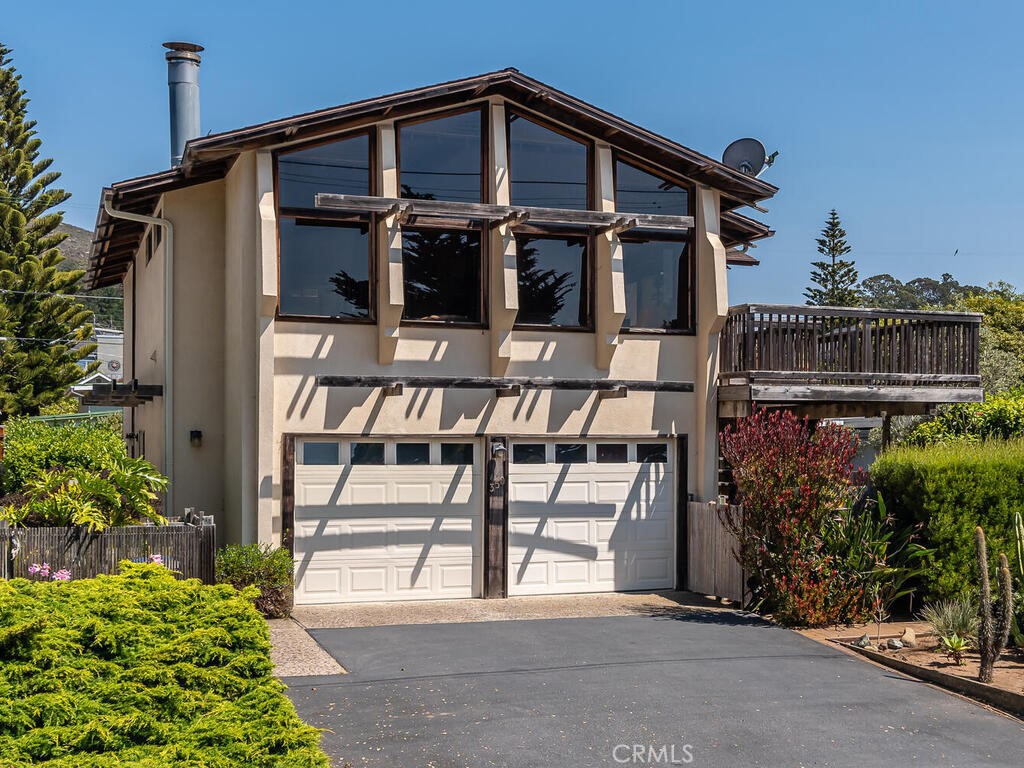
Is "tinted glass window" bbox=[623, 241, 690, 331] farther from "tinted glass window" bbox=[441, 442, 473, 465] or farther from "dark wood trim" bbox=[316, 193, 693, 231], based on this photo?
"tinted glass window" bbox=[441, 442, 473, 465]

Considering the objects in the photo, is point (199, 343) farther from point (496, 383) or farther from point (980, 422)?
point (980, 422)

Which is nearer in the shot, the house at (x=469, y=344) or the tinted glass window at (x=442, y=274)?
the house at (x=469, y=344)

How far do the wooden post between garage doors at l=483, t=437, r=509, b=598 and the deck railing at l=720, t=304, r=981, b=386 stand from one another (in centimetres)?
357

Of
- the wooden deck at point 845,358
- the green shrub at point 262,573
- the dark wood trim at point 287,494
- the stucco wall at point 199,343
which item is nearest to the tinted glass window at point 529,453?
the wooden deck at point 845,358

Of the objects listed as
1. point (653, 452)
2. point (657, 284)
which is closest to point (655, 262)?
point (657, 284)

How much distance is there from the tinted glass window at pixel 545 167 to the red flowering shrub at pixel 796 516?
4214mm

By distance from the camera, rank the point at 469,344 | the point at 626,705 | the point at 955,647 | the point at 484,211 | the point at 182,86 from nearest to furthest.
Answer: the point at 626,705 < the point at 955,647 < the point at 484,211 < the point at 469,344 < the point at 182,86

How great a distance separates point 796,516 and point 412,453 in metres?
4.96

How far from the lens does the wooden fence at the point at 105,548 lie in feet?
37.7

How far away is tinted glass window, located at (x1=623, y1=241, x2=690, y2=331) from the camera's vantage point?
15984mm

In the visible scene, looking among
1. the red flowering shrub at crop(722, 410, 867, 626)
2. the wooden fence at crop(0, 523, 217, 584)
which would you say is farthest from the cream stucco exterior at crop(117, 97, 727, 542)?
the red flowering shrub at crop(722, 410, 867, 626)

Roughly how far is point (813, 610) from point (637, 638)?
225cm

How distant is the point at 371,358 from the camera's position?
14680 millimetres

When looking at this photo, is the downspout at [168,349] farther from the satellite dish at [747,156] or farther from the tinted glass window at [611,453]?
the satellite dish at [747,156]
